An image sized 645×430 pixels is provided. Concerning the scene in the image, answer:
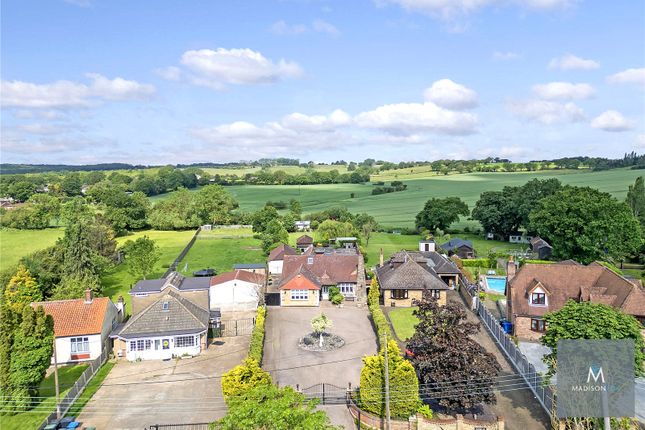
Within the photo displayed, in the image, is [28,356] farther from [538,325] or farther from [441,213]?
[441,213]

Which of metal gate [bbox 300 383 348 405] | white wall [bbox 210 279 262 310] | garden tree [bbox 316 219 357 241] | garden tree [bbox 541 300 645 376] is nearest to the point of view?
garden tree [bbox 541 300 645 376]

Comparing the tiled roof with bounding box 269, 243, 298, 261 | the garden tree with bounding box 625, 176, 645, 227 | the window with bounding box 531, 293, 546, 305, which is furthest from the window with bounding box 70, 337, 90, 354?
the garden tree with bounding box 625, 176, 645, 227

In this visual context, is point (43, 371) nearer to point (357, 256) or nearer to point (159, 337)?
point (159, 337)

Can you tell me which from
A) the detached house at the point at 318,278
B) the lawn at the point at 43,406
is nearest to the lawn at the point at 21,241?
the lawn at the point at 43,406

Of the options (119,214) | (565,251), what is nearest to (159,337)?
(565,251)

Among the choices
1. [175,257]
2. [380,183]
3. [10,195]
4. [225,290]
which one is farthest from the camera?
[380,183]

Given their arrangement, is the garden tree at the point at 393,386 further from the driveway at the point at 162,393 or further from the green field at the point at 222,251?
the green field at the point at 222,251

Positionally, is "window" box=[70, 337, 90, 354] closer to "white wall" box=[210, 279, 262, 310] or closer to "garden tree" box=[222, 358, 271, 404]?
"white wall" box=[210, 279, 262, 310]
